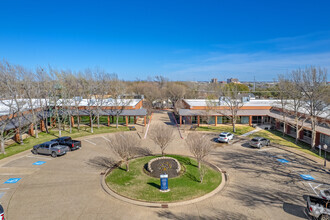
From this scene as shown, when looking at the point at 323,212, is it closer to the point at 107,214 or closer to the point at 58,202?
the point at 107,214

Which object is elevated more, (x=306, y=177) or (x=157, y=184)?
(x=157, y=184)

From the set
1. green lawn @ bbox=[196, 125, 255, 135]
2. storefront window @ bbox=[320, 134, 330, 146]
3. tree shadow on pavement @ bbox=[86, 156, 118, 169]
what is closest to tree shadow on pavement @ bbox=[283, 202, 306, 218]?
tree shadow on pavement @ bbox=[86, 156, 118, 169]

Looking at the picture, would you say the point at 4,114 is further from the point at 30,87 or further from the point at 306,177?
the point at 306,177

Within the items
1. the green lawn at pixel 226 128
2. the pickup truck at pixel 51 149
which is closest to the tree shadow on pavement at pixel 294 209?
the green lawn at pixel 226 128

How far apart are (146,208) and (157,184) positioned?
2988 millimetres

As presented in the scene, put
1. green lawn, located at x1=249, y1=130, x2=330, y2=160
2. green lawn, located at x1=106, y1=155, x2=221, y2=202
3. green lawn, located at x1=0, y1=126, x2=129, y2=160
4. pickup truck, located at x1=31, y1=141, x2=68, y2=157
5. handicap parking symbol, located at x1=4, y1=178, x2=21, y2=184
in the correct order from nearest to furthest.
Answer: green lawn, located at x1=106, y1=155, x2=221, y2=202 < handicap parking symbol, located at x1=4, y1=178, x2=21, y2=184 < pickup truck, located at x1=31, y1=141, x2=68, y2=157 < green lawn, located at x1=0, y1=126, x2=129, y2=160 < green lawn, located at x1=249, y1=130, x2=330, y2=160

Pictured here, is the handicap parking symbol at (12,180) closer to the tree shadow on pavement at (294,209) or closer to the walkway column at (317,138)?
the tree shadow on pavement at (294,209)

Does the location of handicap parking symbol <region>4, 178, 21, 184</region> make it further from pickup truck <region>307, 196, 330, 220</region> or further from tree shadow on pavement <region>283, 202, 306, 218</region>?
pickup truck <region>307, 196, 330, 220</region>

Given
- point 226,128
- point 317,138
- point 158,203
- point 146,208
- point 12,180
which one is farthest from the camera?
point 226,128

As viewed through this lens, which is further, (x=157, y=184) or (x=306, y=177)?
(x=306, y=177)

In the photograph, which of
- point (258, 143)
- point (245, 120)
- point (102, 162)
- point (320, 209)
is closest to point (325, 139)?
point (258, 143)

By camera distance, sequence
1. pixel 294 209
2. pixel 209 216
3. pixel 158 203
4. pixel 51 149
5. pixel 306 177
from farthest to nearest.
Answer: pixel 51 149 → pixel 306 177 → pixel 158 203 → pixel 294 209 → pixel 209 216

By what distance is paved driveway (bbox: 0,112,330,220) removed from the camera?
12.5 meters

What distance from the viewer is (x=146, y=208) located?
13.1m
